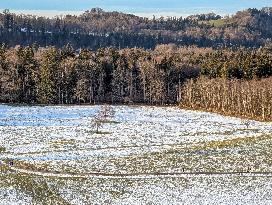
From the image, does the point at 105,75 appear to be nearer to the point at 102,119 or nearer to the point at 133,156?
the point at 102,119

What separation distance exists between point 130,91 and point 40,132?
6582 centimetres

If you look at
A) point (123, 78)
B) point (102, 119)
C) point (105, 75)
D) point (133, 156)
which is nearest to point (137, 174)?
point (133, 156)

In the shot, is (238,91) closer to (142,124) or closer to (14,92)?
(142,124)

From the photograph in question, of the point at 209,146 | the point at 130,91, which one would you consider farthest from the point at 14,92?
the point at 209,146

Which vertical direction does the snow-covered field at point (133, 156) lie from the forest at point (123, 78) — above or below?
below

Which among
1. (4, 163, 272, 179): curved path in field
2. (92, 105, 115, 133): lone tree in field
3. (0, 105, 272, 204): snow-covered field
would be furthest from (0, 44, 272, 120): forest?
(4, 163, 272, 179): curved path in field

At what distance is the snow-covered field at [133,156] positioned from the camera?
5700 centimetres

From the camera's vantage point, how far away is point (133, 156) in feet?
250

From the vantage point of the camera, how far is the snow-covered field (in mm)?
57000

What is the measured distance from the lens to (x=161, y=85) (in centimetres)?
15600

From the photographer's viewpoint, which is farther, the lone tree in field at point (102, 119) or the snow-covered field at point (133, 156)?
the lone tree in field at point (102, 119)

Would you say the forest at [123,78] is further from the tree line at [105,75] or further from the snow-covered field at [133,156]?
the snow-covered field at [133,156]

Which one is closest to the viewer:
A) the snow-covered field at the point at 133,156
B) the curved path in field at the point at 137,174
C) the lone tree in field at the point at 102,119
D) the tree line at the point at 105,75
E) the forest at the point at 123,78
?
the snow-covered field at the point at 133,156

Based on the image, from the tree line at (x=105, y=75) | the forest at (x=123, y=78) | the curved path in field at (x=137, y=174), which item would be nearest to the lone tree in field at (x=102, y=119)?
the curved path in field at (x=137, y=174)
